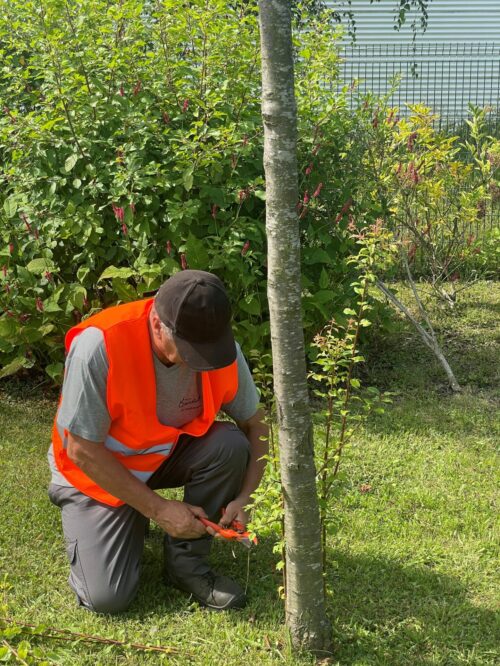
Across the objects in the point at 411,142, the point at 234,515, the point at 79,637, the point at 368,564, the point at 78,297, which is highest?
the point at 411,142

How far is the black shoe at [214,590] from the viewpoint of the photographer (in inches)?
121

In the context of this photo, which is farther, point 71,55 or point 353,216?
point 353,216

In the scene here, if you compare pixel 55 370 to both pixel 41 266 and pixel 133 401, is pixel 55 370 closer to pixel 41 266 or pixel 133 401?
pixel 41 266

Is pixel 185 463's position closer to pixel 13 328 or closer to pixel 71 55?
pixel 13 328

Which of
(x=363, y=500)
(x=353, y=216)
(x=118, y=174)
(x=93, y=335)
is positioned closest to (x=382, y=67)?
(x=353, y=216)

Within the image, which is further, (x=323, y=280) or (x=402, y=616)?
(x=323, y=280)

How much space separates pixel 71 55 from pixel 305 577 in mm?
3205

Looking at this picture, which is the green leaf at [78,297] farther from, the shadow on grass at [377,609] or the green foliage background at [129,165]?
the shadow on grass at [377,609]

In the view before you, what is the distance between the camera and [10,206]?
15.5ft

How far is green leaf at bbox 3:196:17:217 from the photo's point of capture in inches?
185

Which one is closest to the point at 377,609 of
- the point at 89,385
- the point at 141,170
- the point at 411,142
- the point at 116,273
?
the point at 89,385

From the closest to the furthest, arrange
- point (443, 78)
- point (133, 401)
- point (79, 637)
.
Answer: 1. point (79, 637)
2. point (133, 401)
3. point (443, 78)

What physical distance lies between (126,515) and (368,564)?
0.98 metres

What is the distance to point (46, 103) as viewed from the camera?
468cm
